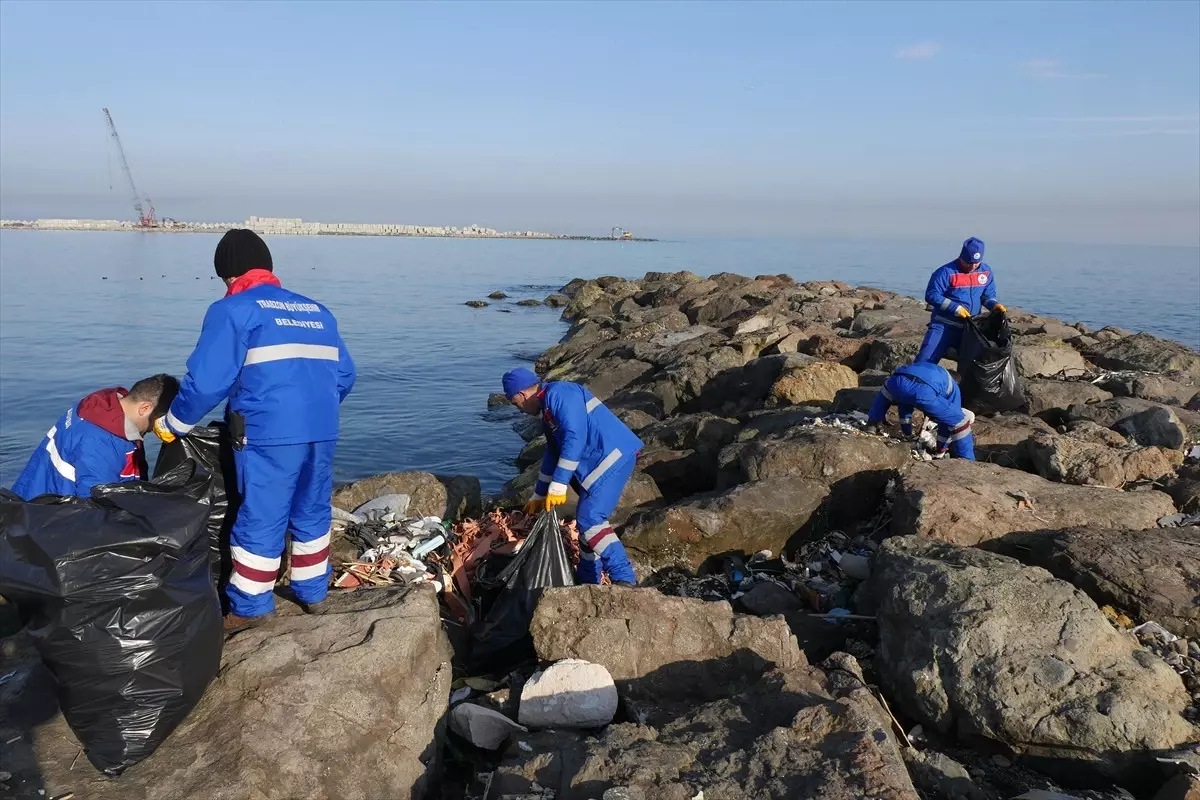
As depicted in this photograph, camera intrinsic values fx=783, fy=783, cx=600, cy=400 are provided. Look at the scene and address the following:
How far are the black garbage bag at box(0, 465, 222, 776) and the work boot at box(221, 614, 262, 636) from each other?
0.58m

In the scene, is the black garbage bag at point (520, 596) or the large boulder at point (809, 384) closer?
the black garbage bag at point (520, 596)

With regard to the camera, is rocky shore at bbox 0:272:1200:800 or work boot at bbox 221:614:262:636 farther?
work boot at bbox 221:614:262:636

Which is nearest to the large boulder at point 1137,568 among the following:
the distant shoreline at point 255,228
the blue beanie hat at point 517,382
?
the blue beanie hat at point 517,382

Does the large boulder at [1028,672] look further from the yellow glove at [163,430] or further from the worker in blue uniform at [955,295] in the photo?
the worker in blue uniform at [955,295]

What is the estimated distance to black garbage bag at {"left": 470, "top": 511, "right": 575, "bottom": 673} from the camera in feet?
14.9

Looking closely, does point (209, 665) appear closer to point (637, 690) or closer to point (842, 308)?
point (637, 690)

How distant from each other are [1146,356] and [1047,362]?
86.5 inches

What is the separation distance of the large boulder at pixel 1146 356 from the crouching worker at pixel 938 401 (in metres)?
5.97

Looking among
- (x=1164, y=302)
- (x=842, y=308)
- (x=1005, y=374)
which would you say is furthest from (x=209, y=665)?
(x=1164, y=302)

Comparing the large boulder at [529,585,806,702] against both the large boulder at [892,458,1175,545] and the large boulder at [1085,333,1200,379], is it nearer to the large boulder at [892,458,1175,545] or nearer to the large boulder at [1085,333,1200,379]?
the large boulder at [892,458,1175,545]

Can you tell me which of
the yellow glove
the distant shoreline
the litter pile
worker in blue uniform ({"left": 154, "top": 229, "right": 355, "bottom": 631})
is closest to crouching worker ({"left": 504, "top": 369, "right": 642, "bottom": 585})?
the litter pile

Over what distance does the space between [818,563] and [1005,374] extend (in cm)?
367

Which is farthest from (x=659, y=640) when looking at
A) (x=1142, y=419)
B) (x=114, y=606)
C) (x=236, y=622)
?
(x=1142, y=419)

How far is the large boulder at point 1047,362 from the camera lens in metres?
10.6
